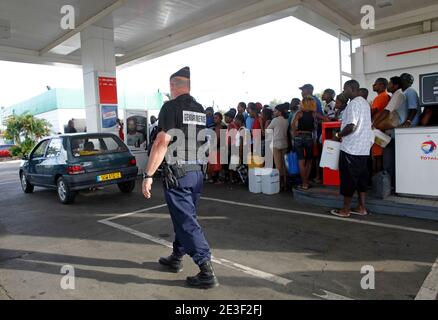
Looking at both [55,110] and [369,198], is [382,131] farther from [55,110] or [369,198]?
[55,110]

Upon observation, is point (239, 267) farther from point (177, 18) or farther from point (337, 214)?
point (177, 18)

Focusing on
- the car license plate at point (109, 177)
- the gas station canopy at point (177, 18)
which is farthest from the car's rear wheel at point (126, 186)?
the gas station canopy at point (177, 18)

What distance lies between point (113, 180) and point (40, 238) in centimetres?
260

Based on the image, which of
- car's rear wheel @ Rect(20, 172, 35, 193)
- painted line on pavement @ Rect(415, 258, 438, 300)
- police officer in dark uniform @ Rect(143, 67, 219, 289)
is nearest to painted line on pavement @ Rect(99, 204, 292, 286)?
police officer in dark uniform @ Rect(143, 67, 219, 289)

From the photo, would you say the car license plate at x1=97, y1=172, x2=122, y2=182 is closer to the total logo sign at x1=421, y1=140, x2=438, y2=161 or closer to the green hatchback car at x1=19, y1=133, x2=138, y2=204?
the green hatchback car at x1=19, y1=133, x2=138, y2=204

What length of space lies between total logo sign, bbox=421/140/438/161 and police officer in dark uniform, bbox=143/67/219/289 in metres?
3.82

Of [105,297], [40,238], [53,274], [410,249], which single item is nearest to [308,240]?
[410,249]

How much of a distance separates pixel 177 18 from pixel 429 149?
7575mm

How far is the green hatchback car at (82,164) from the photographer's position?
23.8ft

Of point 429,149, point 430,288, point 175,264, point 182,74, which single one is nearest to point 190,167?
point 182,74

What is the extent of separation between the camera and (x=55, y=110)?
34250mm

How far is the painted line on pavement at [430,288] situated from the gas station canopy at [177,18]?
716 centimetres

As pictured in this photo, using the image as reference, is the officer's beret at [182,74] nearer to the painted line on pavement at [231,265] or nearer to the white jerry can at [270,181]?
the painted line on pavement at [231,265]

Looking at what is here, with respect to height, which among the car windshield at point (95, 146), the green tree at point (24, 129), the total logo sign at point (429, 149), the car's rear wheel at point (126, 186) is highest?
the green tree at point (24, 129)
